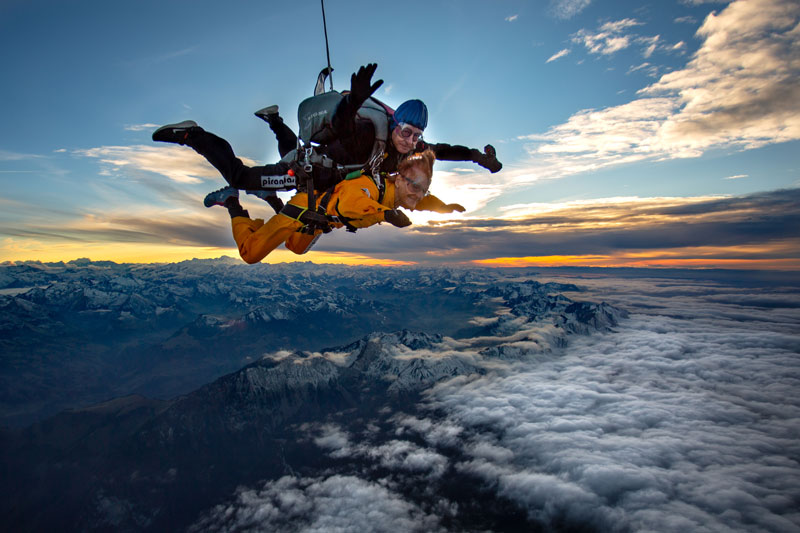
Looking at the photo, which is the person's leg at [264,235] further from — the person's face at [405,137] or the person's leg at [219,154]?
the person's face at [405,137]

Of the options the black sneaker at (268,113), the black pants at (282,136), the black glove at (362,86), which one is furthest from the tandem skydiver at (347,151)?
the black sneaker at (268,113)

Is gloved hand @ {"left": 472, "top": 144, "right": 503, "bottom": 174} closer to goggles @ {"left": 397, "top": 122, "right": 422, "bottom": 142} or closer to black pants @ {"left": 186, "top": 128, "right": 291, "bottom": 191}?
goggles @ {"left": 397, "top": 122, "right": 422, "bottom": 142}

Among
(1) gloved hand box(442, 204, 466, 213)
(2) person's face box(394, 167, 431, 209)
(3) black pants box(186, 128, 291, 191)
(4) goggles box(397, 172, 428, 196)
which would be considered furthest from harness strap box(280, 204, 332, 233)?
(1) gloved hand box(442, 204, 466, 213)

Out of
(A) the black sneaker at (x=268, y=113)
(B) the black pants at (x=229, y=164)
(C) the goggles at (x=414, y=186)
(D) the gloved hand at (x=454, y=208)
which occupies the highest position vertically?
(A) the black sneaker at (x=268, y=113)

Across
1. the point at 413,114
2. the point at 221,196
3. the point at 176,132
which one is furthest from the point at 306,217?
Result: the point at 176,132

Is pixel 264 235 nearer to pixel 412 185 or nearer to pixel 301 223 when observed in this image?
pixel 301 223
